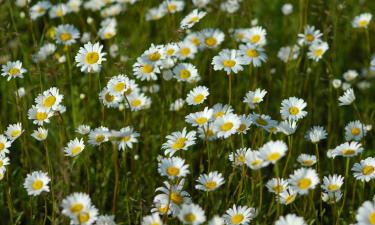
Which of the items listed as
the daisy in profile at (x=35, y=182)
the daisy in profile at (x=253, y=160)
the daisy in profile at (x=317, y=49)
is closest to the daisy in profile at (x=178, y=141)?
the daisy in profile at (x=253, y=160)

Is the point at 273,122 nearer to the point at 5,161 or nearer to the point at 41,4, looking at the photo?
the point at 5,161

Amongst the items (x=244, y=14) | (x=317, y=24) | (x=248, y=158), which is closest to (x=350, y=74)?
(x=317, y=24)

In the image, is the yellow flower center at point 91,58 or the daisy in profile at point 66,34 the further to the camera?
the daisy in profile at point 66,34

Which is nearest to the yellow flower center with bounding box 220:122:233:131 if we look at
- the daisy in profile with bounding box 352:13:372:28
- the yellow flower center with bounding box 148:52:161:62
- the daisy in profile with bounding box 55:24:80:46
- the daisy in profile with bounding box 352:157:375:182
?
the daisy in profile with bounding box 352:157:375:182

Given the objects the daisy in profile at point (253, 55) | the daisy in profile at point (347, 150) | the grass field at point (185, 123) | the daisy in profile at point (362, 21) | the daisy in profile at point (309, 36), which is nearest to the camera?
the grass field at point (185, 123)

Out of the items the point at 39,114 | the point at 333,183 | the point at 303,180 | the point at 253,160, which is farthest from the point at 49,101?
the point at 333,183

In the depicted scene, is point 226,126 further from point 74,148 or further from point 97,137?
point 74,148

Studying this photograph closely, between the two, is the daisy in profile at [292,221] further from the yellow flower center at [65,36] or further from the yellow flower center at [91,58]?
the yellow flower center at [65,36]
